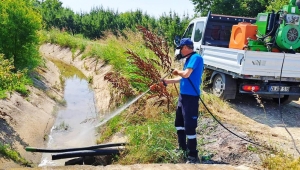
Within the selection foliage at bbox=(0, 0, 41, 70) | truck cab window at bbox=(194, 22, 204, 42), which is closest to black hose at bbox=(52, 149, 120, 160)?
truck cab window at bbox=(194, 22, 204, 42)

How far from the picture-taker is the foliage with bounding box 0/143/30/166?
652 centimetres

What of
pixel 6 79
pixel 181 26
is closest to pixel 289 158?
pixel 6 79

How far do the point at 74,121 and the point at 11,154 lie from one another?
13.6 ft

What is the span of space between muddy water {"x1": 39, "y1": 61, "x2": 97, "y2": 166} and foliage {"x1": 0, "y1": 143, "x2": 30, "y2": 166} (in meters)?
0.60

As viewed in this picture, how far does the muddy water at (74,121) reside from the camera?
27.9ft

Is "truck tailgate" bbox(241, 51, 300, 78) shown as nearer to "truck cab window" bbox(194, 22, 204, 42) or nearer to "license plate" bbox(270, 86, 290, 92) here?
"license plate" bbox(270, 86, 290, 92)

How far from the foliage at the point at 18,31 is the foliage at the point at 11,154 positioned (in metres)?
5.27

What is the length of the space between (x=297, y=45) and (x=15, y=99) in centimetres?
767

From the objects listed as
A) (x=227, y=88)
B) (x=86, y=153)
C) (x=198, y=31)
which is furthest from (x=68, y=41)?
(x=86, y=153)

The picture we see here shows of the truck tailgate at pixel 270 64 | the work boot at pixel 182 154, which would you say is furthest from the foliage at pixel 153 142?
the truck tailgate at pixel 270 64

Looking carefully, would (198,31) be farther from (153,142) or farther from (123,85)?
(153,142)

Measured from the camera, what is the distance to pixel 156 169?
17.2 feet

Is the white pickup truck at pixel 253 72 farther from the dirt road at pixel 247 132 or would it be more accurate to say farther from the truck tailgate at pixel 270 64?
the dirt road at pixel 247 132

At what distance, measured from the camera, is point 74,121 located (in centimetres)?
1072
